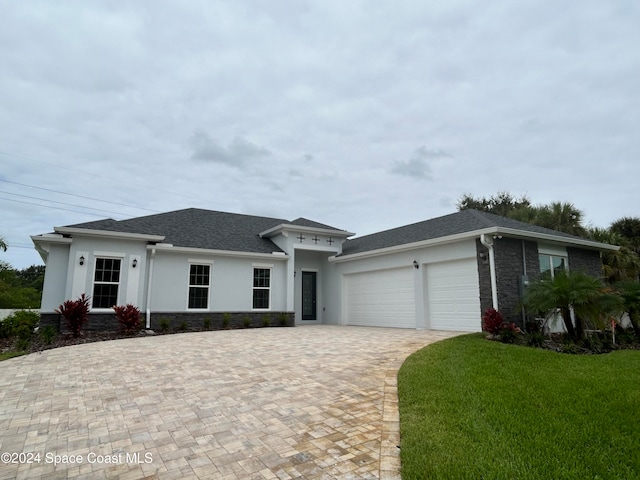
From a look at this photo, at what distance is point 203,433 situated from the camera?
12.3ft

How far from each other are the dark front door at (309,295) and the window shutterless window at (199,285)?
A: 498 centimetres

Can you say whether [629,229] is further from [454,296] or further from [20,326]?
[20,326]

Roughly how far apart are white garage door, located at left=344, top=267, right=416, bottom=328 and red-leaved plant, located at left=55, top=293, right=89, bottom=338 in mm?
10186

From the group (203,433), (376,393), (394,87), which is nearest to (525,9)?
(394,87)

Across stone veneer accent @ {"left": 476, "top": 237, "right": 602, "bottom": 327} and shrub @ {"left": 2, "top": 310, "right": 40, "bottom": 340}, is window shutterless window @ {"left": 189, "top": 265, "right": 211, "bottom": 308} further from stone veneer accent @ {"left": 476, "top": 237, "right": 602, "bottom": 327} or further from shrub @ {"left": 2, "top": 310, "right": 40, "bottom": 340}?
stone veneer accent @ {"left": 476, "top": 237, "right": 602, "bottom": 327}

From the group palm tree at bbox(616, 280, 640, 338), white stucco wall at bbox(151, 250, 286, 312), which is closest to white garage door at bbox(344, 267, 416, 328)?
white stucco wall at bbox(151, 250, 286, 312)

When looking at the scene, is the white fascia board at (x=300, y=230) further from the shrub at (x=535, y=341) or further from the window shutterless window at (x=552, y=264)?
the shrub at (x=535, y=341)

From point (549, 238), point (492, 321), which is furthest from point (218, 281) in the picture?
point (549, 238)

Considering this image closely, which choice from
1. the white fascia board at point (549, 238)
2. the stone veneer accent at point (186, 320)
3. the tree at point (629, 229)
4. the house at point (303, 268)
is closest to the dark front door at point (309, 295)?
the house at point (303, 268)

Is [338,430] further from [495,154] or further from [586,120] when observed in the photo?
[495,154]

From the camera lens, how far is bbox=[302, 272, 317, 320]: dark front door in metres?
17.7

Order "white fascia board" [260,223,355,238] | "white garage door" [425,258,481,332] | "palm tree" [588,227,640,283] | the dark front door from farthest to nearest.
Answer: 1. the dark front door
2. "palm tree" [588,227,640,283]
3. "white fascia board" [260,223,355,238]
4. "white garage door" [425,258,481,332]

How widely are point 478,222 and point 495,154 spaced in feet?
16.3

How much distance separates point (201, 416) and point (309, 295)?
13.8 metres
